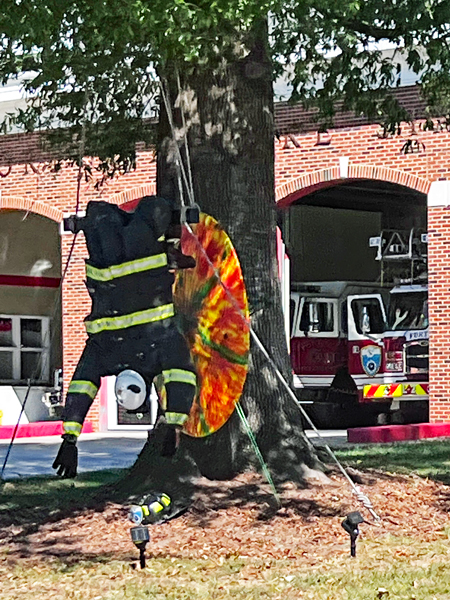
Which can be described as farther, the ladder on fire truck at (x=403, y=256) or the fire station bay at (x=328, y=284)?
the ladder on fire truck at (x=403, y=256)

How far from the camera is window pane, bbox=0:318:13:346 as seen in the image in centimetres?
2688

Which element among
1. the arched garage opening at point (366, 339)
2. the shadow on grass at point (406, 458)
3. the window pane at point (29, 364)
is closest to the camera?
the shadow on grass at point (406, 458)

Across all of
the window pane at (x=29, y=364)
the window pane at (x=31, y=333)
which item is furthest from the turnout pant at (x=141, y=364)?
the window pane at (x=31, y=333)

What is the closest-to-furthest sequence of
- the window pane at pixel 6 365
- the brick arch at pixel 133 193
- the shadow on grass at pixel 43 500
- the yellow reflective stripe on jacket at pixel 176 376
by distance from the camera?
the yellow reflective stripe on jacket at pixel 176 376 → the shadow on grass at pixel 43 500 → the brick arch at pixel 133 193 → the window pane at pixel 6 365

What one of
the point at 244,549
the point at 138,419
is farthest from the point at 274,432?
the point at 138,419

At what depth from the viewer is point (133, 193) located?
2178cm

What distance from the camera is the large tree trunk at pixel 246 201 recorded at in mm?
9594

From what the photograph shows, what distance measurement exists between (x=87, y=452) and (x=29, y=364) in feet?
32.2

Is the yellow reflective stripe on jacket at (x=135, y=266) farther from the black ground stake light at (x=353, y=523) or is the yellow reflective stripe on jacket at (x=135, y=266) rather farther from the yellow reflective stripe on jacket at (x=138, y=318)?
the black ground stake light at (x=353, y=523)

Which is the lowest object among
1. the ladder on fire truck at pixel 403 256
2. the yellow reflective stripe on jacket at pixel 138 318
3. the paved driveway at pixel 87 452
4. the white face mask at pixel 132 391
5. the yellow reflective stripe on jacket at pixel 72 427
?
the paved driveway at pixel 87 452

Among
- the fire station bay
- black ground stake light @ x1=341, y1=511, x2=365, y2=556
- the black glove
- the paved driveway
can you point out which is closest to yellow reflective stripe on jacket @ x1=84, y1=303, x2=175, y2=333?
the black glove

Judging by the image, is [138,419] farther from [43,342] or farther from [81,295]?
[43,342]

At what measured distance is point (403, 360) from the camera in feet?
69.1

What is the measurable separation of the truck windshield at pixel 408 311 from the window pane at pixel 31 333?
898cm
